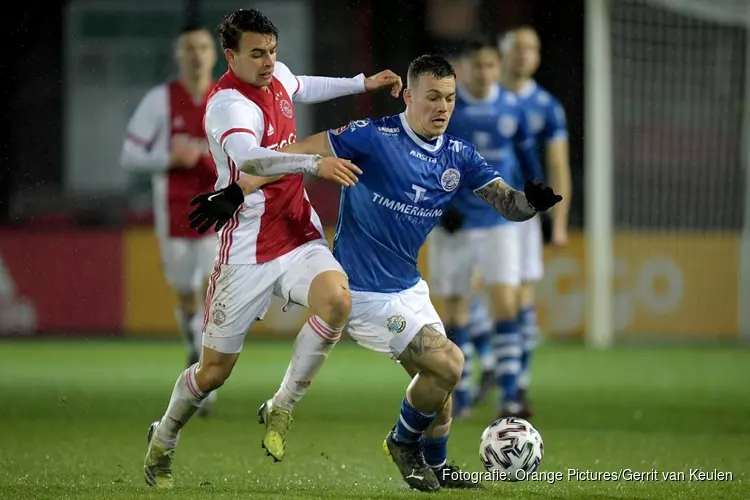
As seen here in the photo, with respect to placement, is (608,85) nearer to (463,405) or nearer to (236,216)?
(463,405)

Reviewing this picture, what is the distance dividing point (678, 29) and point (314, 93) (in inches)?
411

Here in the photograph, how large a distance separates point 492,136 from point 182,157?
6.76 feet

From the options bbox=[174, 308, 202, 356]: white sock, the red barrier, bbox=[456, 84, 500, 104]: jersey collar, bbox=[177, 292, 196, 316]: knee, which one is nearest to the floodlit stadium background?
the red barrier

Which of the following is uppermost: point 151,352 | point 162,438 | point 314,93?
point 314,93

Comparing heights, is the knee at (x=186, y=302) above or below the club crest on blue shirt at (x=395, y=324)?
below

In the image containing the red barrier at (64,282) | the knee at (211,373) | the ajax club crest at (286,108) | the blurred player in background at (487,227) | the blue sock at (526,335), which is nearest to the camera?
the knee at (211,373)

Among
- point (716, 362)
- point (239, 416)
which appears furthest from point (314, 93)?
point (716, 362)

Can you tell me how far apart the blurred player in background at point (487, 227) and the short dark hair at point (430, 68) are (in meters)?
2.87

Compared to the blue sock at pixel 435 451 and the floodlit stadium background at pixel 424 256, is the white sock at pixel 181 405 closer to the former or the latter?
the blue sock at pixel 435 451

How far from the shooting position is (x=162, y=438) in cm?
611

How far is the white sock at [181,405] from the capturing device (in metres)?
6.07

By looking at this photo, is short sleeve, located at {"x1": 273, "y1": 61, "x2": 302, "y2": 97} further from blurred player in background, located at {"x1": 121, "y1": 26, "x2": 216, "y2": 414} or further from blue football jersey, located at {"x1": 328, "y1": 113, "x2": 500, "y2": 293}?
blurred player in background, located at {"x1": 121, "y1": 26, "x2": 216, "y2": 414}

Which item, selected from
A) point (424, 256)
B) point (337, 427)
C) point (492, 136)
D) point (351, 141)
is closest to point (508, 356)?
point (337, 427)

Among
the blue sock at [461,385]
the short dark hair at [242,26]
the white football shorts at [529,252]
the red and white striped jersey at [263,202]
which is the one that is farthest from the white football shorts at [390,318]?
the white football shorts at [529,252]
